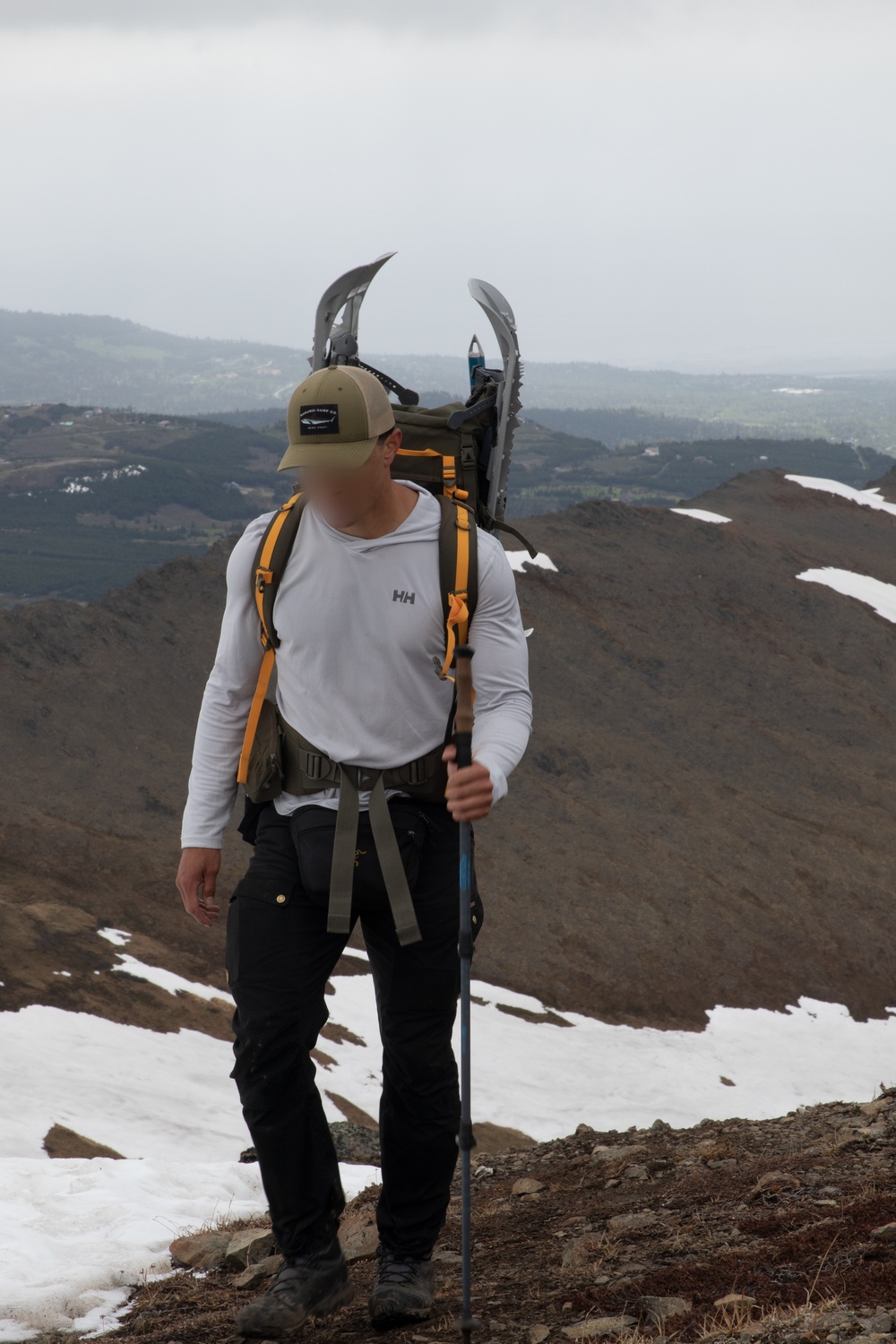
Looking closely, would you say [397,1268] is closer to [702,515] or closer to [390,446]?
[390,446]

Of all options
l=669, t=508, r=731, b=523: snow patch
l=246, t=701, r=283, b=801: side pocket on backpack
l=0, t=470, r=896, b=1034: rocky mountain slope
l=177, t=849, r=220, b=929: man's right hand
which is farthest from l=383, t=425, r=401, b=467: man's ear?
l=669, t=508, r=731, b=523: snow patch

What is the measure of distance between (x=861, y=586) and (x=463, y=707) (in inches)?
2731

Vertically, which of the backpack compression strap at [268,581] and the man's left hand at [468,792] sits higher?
the backpack compression strap at [268,581]

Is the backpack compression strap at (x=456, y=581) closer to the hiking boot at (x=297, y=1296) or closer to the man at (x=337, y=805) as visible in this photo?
the man at (x=337, y=805)

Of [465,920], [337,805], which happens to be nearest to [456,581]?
[337,805]

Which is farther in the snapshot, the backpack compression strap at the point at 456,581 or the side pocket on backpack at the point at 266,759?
the side pocket on backpack at the point at 266,759

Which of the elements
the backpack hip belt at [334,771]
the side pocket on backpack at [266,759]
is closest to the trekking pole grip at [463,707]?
the backpack hip belt at [334,771]

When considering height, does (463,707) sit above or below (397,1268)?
above

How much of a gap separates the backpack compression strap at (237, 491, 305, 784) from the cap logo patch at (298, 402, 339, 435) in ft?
1.34

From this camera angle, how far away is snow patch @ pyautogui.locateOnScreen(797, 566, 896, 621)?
6757cm

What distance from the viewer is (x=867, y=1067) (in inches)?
1355

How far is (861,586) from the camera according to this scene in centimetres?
6950

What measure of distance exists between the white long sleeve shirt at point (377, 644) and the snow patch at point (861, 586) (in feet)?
217

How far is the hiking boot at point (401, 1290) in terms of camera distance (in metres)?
4.92
